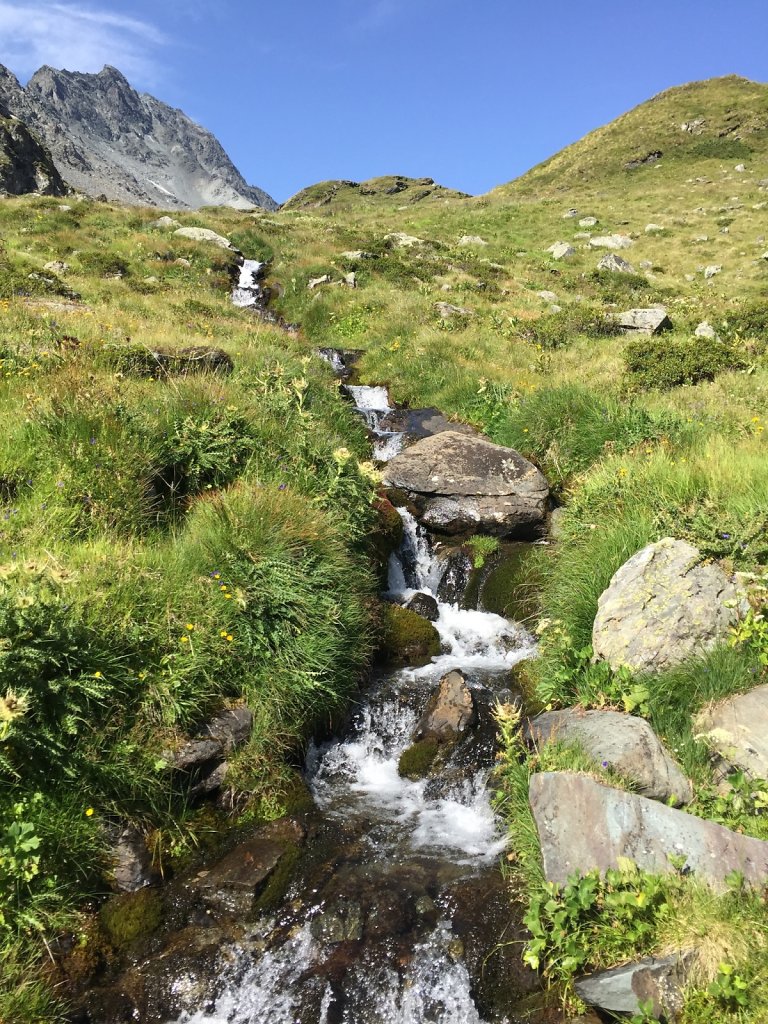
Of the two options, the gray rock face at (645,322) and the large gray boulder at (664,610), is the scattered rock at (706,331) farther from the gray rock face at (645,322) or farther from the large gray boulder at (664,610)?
the large gray boulder at (664,610)

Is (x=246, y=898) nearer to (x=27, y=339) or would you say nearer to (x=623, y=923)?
(x=623, y=923)

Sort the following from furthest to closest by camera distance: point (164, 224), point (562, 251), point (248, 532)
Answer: point (562, 251) → point (164, 224) → point (248, 532)

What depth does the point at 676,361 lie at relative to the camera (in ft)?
46.1

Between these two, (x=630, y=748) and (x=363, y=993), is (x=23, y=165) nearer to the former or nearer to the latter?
(x=630, y=748)

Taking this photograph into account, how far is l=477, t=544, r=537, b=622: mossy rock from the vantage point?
8641mm

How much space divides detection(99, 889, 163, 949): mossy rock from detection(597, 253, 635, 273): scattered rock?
105ft

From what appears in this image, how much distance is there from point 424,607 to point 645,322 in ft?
49.7

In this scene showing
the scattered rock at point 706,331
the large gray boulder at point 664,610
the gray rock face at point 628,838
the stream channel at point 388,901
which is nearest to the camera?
the gray rock face at point 628,838

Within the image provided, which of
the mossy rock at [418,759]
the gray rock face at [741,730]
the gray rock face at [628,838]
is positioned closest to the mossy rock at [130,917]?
the mossy rock at [418,759]

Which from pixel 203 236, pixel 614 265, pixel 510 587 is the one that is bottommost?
pixel 510 587

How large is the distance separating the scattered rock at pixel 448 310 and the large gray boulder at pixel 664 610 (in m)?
15.4

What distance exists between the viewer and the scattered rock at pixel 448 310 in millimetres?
20095

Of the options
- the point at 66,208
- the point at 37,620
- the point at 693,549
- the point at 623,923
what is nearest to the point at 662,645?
the point at 693,549

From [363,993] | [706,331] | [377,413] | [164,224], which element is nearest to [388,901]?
[363,993]
